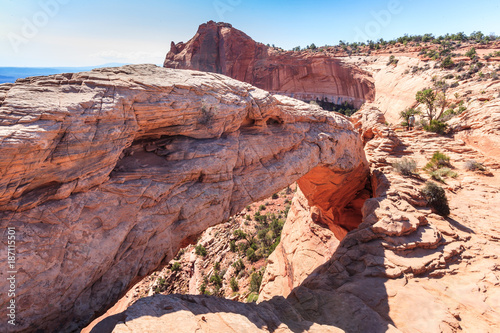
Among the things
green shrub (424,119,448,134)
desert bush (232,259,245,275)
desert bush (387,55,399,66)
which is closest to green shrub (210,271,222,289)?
desert bush (232,259,245,275)

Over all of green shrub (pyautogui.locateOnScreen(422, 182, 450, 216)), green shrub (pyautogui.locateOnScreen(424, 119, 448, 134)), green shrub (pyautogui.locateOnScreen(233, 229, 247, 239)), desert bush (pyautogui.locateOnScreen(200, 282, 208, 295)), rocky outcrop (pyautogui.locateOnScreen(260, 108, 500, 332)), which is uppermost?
green shrub (pyautogui.locateOnScreen(424, 119, 448, 134))

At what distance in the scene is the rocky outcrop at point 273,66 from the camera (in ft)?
174

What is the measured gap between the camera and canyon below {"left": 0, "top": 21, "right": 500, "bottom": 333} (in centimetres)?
512

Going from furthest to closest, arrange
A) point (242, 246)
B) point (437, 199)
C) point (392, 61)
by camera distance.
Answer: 1. point (392, 61)
2. point (242, 246)
3. point (437, 199)

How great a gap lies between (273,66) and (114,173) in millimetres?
59912

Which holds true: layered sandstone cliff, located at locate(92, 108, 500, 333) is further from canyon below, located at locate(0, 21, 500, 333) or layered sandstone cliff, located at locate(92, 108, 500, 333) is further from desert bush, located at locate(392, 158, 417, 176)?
desert bush, located at locate(392, 158, 417, 176)

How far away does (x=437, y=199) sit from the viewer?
34.9 feet

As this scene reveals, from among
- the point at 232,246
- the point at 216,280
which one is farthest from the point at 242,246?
the point at 216,280

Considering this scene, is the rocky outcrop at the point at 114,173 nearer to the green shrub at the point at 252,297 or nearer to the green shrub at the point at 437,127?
the green shrub at the point at 252,297

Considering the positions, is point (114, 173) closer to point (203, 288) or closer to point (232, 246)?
point (203, 288)

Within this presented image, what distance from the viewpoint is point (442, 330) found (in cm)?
604

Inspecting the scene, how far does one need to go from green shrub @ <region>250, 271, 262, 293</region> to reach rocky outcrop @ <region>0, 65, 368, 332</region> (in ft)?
25.7

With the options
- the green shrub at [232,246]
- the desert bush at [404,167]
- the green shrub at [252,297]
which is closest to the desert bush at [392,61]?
the desert bush at [404,167]

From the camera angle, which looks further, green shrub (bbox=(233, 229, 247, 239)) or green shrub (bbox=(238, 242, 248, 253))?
green shrub (bbox=(233, 229, 247, 239))
